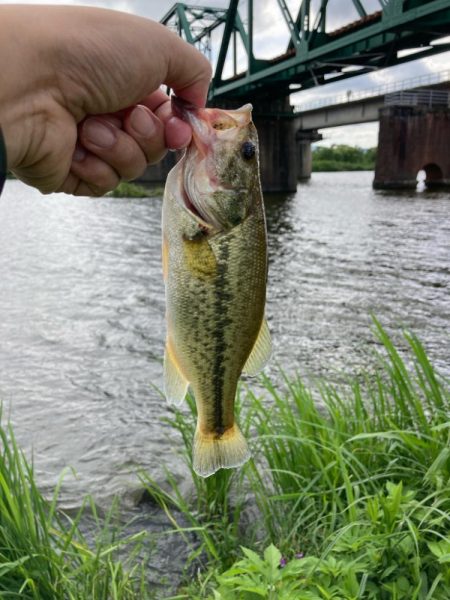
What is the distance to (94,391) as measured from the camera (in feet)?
25.7

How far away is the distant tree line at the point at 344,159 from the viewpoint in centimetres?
9956

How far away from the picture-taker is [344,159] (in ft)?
331

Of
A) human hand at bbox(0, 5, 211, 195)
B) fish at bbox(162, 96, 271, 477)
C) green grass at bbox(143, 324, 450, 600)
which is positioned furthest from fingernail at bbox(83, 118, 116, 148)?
green grass at bbox(143, 324, 450, 600)

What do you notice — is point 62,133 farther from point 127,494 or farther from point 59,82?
point 127,494

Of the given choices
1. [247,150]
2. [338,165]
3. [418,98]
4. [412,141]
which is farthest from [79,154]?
Answer: [338,165]

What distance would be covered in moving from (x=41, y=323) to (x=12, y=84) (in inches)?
367

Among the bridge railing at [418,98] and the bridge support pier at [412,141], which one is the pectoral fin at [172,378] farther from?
the bridge railing at [418,98]

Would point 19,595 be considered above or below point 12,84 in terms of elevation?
below

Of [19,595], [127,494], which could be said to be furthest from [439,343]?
[19,595]

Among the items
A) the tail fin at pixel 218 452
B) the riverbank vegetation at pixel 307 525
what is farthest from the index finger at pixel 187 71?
the riverbank vegetation at pixel 307 525

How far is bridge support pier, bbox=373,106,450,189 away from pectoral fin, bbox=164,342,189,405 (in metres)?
44.0

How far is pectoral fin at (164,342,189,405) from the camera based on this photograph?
237cm

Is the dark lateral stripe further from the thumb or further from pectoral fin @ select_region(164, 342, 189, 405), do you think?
the thumb

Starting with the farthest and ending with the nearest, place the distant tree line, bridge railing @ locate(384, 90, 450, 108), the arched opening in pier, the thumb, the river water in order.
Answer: the distant tree line, bridge railing @ locate(384, 90, 450, 108), the arched opening in pier, the river water, the thumb
